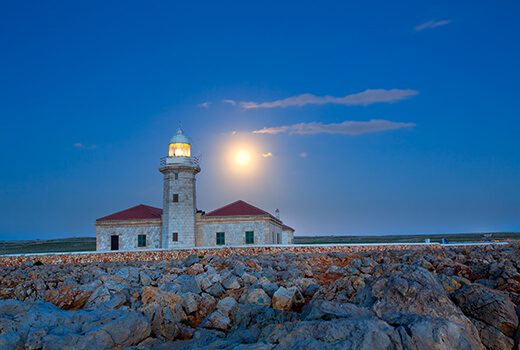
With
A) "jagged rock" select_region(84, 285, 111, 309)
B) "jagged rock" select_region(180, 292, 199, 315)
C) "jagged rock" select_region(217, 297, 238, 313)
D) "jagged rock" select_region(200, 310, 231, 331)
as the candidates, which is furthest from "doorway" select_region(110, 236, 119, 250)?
"jagged rock" select_region(200, 310, 231, 331)

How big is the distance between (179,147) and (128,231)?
6625 mm

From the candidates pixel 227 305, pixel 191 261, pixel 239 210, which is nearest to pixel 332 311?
pixel 227 305

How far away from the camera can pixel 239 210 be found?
28.7 metres

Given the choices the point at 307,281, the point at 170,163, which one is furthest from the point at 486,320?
the point at 170,163

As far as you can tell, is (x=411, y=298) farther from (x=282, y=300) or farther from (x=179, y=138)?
(x=179, y=138)

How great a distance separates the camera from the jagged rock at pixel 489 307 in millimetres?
6230

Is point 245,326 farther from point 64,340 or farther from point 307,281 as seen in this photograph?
point 307,281

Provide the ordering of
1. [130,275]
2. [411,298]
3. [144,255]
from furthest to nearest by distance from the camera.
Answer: [144,255] < [130,275] < [411,298]

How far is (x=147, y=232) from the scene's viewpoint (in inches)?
1123

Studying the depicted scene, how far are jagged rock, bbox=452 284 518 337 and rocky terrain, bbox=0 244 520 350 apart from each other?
15mm

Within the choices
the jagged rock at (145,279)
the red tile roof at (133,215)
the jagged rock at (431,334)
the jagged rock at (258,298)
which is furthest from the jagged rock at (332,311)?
the red tile roof at (133,215)

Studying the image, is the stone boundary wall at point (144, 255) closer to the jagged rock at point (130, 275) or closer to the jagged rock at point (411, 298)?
the jagged rock at point (130, 275)

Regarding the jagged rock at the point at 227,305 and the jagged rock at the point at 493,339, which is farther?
the jagged rock at the point at 227,305

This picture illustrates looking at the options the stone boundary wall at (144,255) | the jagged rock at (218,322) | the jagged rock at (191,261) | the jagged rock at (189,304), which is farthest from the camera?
the stone boundary wall at (144,255)
